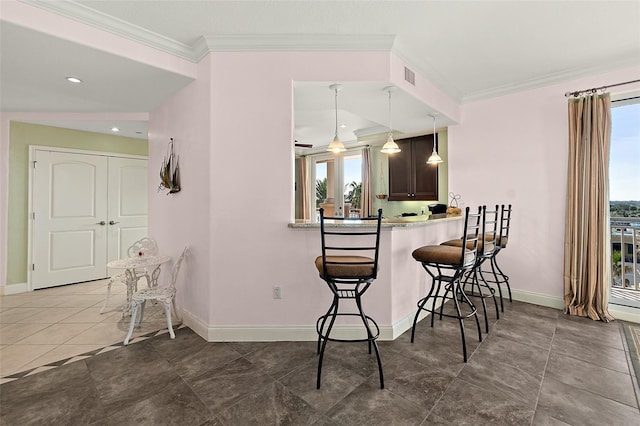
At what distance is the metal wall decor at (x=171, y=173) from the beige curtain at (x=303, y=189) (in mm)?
4364

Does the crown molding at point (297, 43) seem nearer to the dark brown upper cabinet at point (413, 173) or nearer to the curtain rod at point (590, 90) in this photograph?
the curtain rod at point (590, 90)

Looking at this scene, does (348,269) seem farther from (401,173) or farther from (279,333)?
(401,173)

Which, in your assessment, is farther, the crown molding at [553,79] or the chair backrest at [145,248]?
the chair backrest at [145,248]

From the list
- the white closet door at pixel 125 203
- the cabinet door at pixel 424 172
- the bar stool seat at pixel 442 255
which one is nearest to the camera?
the bar stool seat at pixel 442 255

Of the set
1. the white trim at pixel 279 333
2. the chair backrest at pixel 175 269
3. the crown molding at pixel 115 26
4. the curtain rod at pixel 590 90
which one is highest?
the crown molding at pixel 115 26

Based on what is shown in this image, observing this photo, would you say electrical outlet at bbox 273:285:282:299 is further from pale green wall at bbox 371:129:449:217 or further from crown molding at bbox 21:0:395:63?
pale green wall at bbox 371:129:449:217

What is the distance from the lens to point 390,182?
17.6 feet

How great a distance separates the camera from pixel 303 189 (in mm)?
7559

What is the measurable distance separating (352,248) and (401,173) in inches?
133

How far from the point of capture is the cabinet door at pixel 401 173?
5066 mm

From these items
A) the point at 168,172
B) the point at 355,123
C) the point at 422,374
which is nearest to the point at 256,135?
the point at 168,172

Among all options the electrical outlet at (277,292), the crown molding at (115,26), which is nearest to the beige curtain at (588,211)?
the electrical outlet at (277,292)

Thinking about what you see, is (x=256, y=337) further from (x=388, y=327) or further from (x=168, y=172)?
(x=168, y=172)

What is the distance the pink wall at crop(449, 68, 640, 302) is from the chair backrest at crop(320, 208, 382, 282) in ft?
7.79
